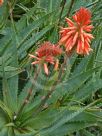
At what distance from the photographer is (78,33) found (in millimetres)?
1409

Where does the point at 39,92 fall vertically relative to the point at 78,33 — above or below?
below

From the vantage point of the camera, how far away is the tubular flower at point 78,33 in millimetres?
1397

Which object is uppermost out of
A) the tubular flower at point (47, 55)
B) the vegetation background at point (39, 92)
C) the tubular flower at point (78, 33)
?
the tubular flower at point (78, 33)

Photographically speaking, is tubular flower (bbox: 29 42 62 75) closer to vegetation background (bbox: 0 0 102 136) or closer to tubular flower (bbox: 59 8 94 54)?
tubular flower (bbox: 59 8 94 54)

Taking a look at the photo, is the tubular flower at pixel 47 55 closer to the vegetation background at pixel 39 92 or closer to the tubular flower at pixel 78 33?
the tubular flower at pixel 78 33

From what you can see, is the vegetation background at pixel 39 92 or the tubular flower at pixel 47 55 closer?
the tubular flower at pixel 47 55

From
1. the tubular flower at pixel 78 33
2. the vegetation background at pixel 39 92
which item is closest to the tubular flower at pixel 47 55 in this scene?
the tubular flower at pixel 78 33

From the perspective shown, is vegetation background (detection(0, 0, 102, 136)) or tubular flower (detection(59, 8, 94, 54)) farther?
vegetation background (detection(0, 0, 102, 136))

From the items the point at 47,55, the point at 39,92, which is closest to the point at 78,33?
the point at 47,55

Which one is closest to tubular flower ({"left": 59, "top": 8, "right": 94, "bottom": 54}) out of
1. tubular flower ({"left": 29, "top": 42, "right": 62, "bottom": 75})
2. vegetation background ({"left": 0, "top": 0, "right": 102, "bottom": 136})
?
tubular flower ({"left": 29, "top": 42, "right": 62, "bottom": 75})

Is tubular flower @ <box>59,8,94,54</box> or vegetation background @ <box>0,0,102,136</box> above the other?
tubular flower @ <box>59,8,94,54</box>

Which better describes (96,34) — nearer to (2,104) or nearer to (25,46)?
(25,46)

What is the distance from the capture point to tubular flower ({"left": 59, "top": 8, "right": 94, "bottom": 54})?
140 centimetres

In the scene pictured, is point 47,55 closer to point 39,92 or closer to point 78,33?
point 78,33
